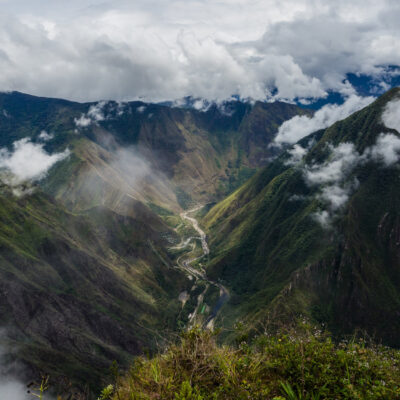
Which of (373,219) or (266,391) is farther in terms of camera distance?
(373,219)

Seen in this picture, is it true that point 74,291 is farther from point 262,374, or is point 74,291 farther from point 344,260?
point 344,260

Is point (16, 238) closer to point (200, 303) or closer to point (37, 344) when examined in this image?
point (37, 344)

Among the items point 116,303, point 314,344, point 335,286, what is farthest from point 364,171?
point 314,344

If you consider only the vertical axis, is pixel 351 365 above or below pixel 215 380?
below

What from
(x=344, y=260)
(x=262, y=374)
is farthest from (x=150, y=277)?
(x=262, y=374)

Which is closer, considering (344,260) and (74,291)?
(74,291)

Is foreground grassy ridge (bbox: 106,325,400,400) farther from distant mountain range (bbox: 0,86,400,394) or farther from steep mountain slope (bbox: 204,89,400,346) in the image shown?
steep mountain slope (bbox: 204,89,400,346)
